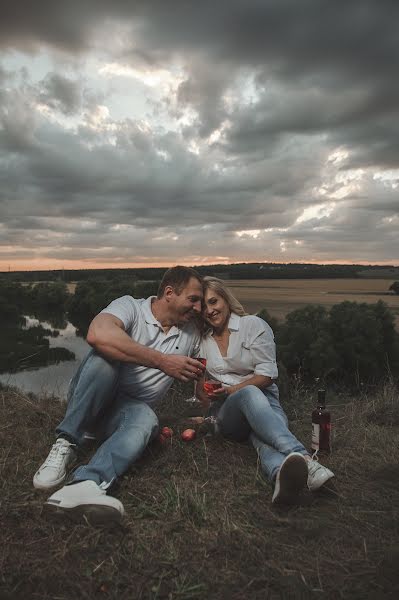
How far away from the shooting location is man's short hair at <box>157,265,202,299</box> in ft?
12.6

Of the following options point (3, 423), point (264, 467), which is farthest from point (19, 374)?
point (264, 467)

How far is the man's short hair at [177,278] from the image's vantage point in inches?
151

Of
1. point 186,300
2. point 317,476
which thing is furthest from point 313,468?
point 186,300

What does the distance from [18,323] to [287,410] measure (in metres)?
65.0

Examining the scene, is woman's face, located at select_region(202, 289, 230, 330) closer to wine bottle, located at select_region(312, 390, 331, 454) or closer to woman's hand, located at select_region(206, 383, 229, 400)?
woman's hand, located at select_region(206, 383, 229, 400)

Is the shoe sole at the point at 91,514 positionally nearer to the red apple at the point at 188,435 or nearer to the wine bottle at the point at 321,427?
the red apple at the point at 188,435

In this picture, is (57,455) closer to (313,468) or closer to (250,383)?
(250,383)

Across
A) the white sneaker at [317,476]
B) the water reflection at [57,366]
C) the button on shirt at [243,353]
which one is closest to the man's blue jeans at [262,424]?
the white sneaker at [317,476]

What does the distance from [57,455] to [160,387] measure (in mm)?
896

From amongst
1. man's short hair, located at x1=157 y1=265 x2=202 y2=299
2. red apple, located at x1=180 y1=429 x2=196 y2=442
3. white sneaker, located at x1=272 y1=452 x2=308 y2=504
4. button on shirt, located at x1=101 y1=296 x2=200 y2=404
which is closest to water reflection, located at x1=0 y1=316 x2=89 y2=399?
red apple, located at x1=180 y1=429 x2=196 y2=442

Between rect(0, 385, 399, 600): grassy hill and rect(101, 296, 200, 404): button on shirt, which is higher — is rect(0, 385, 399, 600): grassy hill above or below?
below

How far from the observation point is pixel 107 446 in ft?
10.4

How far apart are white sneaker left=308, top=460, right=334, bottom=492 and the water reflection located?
366 centimetres

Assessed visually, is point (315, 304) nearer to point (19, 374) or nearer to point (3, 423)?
point (19, 374)
